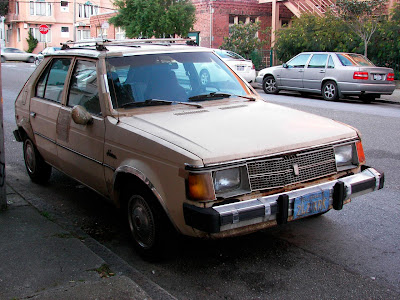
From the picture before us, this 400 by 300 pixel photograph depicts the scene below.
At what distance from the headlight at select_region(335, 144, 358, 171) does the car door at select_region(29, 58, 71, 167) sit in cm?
290

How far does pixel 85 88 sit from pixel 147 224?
5.56ft

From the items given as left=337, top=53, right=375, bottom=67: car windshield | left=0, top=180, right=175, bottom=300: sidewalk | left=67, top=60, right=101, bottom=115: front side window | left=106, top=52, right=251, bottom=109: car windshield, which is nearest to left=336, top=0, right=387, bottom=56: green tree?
left=337, top=53, right=375, bottom=67: car windshield

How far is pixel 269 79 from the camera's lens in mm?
18562

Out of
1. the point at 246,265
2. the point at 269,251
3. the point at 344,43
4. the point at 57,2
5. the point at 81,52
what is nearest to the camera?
the point at 246,265

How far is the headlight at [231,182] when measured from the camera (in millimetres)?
3431

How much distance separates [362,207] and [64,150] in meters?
3.20

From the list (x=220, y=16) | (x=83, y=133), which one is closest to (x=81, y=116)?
(x=83, y=133)

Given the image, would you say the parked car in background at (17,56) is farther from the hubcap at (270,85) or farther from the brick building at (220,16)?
the hubcap at (270,85)

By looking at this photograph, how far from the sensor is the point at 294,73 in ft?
56.1

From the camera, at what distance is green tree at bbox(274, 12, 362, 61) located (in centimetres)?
2136

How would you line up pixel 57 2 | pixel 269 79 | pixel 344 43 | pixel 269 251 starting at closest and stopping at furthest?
pixel 269 251, pixel 269 79, pixel 344 43, pixel 57 2

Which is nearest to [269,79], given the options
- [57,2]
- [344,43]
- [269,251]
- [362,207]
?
[344,43]

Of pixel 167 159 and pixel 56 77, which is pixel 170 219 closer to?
pixel 167 159

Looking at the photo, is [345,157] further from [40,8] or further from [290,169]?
[40,8]
